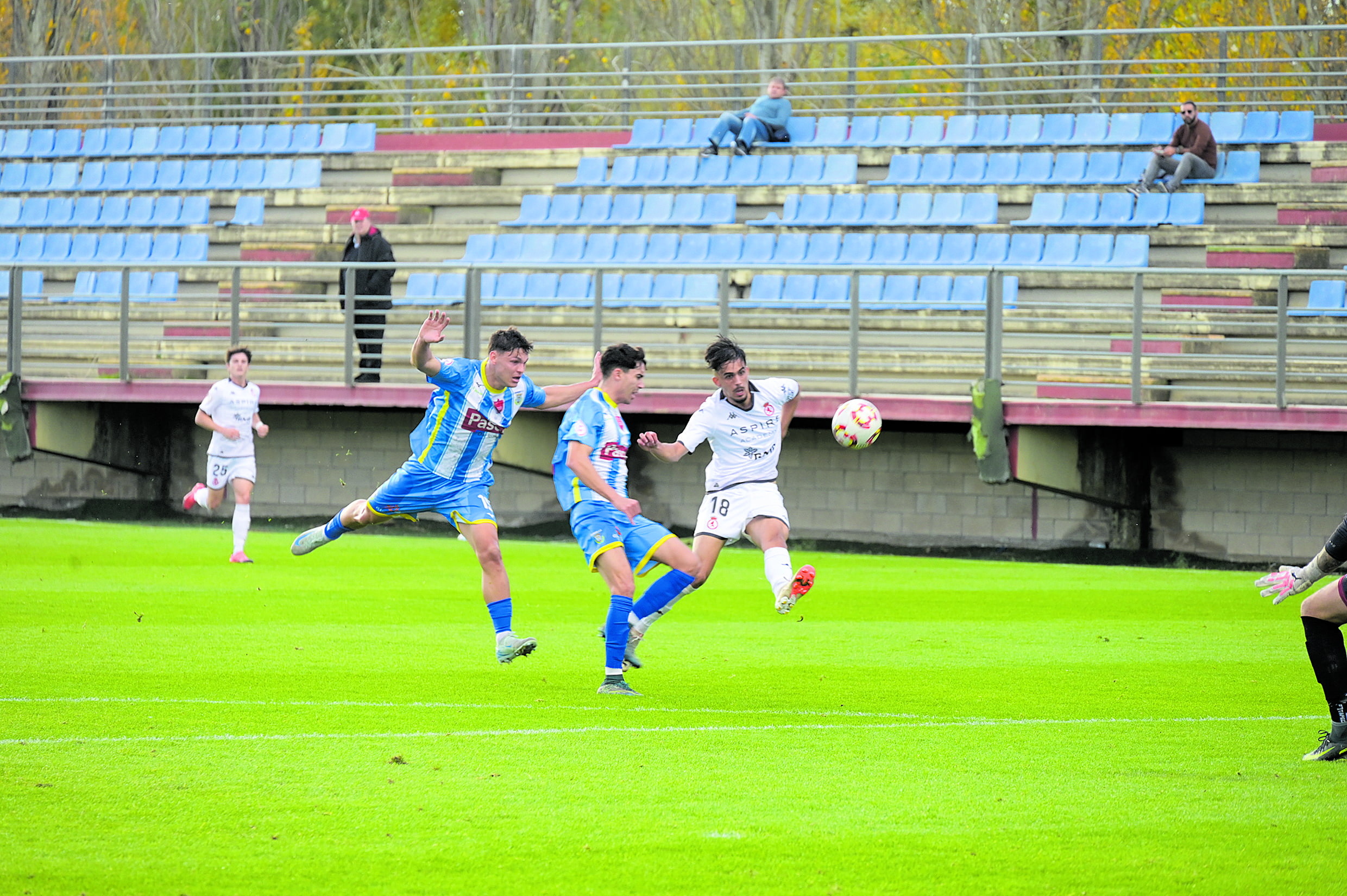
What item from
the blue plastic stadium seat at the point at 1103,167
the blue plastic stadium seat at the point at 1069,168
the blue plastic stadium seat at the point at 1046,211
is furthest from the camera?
the blue plastic stadium seat at the point at 1069,168

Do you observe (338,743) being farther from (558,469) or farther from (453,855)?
(558,469)

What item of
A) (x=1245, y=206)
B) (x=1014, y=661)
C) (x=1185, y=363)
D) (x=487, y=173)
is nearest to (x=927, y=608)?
(x=1014, y=661)

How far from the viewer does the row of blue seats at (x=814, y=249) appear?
19.3 meters

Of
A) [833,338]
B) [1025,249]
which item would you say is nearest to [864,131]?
[1025,249]

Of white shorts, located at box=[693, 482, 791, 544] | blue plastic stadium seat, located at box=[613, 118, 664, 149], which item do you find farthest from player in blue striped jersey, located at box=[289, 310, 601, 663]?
blue plastic stadium seat, located at box=[613, 118, 664, 149]

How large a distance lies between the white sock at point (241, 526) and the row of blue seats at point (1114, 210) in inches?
402

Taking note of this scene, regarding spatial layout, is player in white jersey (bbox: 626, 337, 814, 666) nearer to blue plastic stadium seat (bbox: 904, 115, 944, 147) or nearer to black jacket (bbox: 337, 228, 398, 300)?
black jacket (bbox: 337, 228, 398, 300)

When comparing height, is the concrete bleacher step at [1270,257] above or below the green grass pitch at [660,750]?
above

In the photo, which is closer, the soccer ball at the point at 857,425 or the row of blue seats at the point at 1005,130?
the soccer ball at the point at 857,425

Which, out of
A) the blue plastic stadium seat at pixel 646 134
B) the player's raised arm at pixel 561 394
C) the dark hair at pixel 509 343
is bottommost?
the player's raised arm at pixel 561 394

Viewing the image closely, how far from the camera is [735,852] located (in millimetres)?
5312

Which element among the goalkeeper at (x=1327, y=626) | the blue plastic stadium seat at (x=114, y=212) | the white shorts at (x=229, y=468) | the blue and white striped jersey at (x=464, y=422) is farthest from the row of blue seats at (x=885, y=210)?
the goalkeeper at (x=1327, y=626)

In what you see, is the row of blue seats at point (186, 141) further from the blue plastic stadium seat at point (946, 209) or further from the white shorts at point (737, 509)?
the white shorts at point (737, 509)

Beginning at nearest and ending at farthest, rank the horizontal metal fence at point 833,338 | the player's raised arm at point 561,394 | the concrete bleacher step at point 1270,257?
1. the player's raised arm at point 561,394
2. the horizontal metal fence at point 833,338
3. the concrete bleacher step at point 1270,257
